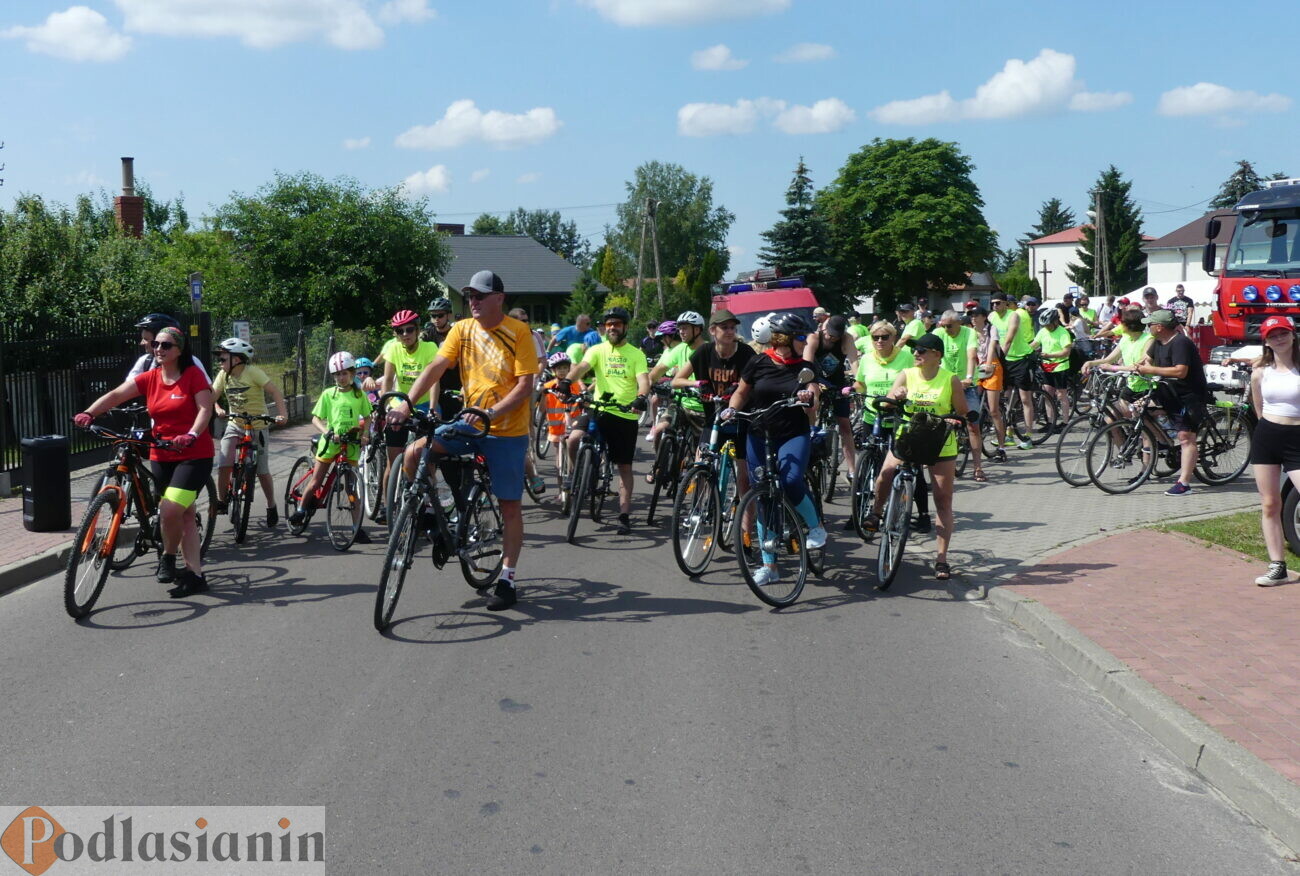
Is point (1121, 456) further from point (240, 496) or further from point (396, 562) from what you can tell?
point (240, 496)

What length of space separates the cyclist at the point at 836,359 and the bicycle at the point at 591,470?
2.07 metres

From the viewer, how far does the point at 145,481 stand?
8078 mm

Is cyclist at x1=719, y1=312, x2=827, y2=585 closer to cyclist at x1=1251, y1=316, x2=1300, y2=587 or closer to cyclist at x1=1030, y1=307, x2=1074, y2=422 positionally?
cyclist at x1=1251, y1=316, x2=1300, y2=587

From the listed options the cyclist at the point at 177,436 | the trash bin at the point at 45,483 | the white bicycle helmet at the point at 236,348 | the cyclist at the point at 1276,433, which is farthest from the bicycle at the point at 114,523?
the cyclist at the point at 1276,433

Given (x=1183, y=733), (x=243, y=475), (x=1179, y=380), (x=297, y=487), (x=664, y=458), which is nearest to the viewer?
(x=1183, y=733)

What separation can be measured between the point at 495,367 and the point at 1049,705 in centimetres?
359

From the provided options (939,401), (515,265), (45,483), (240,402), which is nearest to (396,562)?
(939,401)


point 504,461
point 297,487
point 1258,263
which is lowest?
point 297,487

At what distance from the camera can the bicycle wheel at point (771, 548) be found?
24.7 ft

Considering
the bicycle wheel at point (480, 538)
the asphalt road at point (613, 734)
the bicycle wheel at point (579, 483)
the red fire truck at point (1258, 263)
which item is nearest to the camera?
the asphalt road at point (613, 734)

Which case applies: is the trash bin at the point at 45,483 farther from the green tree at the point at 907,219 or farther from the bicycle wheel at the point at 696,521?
the green tree at the point at 907,219

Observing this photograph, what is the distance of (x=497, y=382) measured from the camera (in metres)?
7.12

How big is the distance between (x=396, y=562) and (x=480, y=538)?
828mm

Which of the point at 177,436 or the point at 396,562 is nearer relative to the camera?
the point at 396,562
